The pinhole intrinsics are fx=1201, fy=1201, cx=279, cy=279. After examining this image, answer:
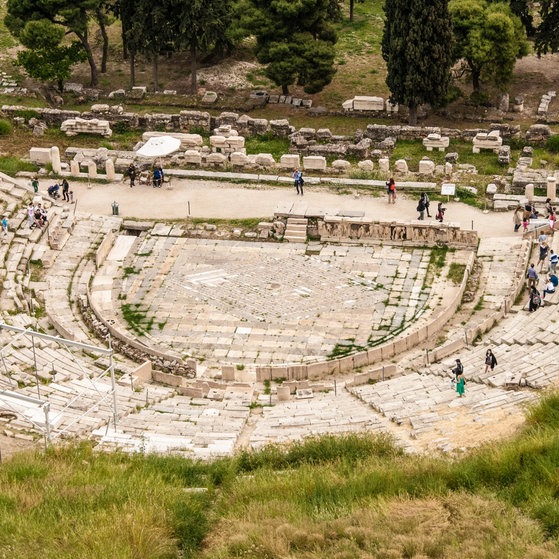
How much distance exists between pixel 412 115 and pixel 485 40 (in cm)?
536

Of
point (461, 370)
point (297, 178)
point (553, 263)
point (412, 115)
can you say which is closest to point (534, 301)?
point (553, 263)

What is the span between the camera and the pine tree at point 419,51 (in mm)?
55094

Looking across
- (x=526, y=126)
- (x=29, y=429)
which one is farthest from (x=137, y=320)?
(x=526, y=126)

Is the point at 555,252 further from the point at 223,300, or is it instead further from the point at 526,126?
Result: the point at 526,126

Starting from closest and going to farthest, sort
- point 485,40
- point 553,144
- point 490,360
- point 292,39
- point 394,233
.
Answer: point 490,360
point 394,233
point 553,144
point 485,40
point 292,39

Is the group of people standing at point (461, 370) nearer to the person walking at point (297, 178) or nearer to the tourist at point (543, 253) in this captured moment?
the tourist at point (543, 253)

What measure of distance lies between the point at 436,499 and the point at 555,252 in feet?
67.0

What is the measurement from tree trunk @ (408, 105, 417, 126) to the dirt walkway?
10.2 metres

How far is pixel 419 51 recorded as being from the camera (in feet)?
182

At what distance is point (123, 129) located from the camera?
57.9 metres

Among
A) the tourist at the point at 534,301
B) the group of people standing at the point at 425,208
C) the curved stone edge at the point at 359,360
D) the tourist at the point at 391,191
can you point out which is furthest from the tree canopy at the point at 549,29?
the curved stone edge at the point at 359,360

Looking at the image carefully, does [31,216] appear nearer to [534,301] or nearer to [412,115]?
[534,301]

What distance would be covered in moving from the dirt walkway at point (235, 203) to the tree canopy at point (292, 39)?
1190 cm

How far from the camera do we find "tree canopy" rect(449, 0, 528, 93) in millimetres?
58812
